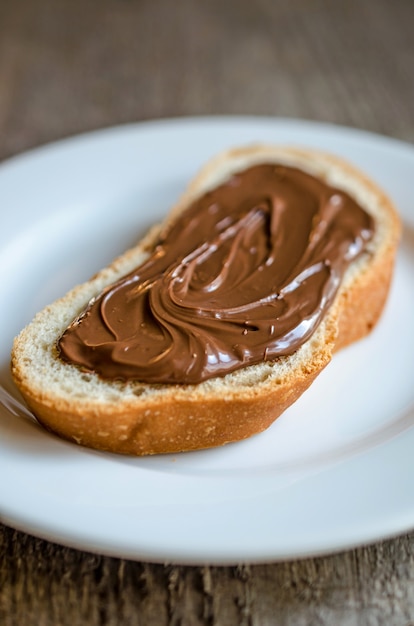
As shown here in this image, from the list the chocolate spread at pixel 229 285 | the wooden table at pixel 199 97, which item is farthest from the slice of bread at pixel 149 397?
the wooden table at pixel 199 97

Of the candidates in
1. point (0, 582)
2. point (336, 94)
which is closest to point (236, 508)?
point (0, 582)

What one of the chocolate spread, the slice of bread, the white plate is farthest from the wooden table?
the chocolate spread

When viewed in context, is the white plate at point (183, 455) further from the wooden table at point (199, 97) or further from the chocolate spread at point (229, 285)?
the chocolate spread at point (229, 285)

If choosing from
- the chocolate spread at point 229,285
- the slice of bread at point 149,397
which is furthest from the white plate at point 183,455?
the chocolate spread at point 229,285

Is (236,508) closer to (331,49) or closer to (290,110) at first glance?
(290,110)

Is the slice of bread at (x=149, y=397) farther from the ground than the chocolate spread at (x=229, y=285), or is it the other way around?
the chocolate spread at (x=229, y=285)

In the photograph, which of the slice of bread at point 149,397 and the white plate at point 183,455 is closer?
the white plate at point 183,455

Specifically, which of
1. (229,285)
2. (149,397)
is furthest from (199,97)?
(149,397)
